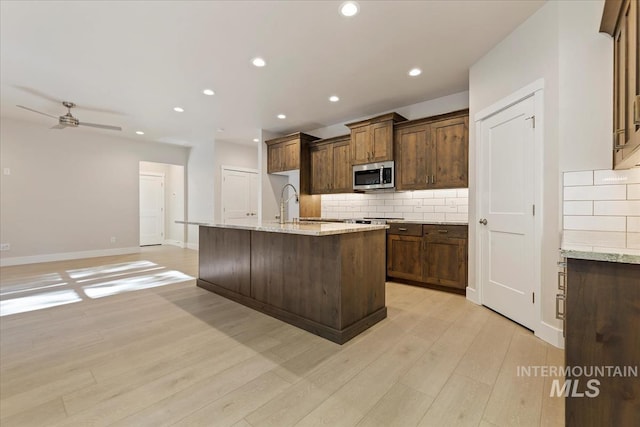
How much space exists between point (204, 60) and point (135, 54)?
27.1 inches

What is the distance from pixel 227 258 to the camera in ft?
11.3

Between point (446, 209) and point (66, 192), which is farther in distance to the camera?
point (66, 192)

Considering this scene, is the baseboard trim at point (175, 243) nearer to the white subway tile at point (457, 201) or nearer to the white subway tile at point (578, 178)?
the white subway tile at point (457, 201)

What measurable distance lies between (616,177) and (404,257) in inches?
91.9

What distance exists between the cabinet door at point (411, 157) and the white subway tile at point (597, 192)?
1891 millimetres

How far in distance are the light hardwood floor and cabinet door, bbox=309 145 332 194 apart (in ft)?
9.12

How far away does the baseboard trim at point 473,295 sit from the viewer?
310 centimetres

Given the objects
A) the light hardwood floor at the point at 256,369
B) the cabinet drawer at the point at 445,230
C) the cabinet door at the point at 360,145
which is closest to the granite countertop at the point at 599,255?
the light hardwood floor at the point at 256,369

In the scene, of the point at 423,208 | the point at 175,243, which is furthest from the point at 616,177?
the point at 175,243

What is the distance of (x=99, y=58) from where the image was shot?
3.04 m

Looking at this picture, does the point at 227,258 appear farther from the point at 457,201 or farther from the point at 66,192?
the point at 66,192

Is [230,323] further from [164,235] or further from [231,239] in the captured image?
Result: [164,235]

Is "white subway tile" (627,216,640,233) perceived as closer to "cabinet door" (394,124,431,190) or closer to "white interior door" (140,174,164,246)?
"cabinet door" (394,124,431,190)

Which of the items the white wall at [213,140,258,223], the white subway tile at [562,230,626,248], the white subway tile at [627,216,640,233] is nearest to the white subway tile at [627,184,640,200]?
the white subway tile at [627,216,640,233]
